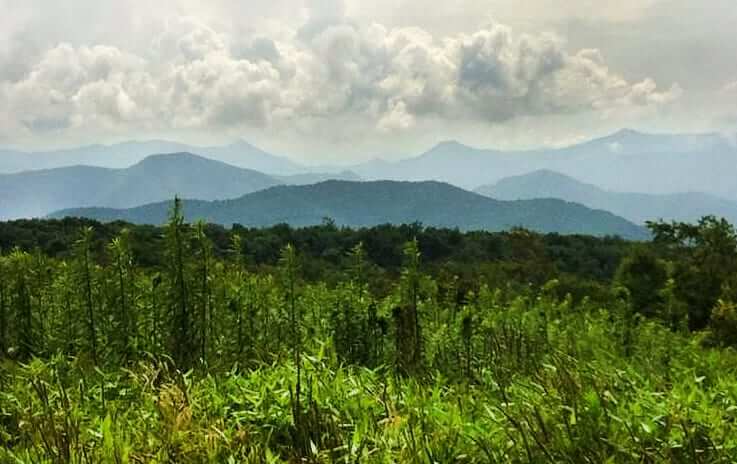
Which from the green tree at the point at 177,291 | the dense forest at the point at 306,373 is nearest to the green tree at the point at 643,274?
the dense forest at the point at 306,373

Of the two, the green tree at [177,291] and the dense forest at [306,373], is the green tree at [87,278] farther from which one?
the green tree at [177,291]

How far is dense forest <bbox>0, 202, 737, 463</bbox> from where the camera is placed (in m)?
3.00

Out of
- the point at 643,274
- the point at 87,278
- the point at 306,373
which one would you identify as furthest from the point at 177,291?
the point at 643,274

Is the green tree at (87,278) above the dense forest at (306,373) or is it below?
above

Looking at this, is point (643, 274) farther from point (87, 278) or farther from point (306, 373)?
point (306, 373)

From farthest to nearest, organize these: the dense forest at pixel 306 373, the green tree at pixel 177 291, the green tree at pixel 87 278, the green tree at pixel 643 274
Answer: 1. the green tree at pixel 643 274
2. the green tree at pixel 87 278
3. the green tree at pixel 177 291
4. the dense forest at pixel 306 373

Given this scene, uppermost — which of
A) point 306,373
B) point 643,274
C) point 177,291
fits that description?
point 177,291

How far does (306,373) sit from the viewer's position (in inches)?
144

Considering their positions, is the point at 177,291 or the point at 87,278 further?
the point at 87,278

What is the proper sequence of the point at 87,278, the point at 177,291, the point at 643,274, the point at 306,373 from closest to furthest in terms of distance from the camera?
the point at 306,373
the point at 177,291
the point at 87,278
the point at 643,274

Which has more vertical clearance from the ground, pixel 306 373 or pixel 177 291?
pixel 177 291

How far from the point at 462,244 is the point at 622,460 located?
79.9 m

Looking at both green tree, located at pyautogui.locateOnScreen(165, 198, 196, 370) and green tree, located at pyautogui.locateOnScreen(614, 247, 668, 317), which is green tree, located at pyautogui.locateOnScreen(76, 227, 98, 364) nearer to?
green tree, located at pyautogui.locateOnScreen(165, 198, 196, 370)

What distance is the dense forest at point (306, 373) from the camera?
3.00 meters
